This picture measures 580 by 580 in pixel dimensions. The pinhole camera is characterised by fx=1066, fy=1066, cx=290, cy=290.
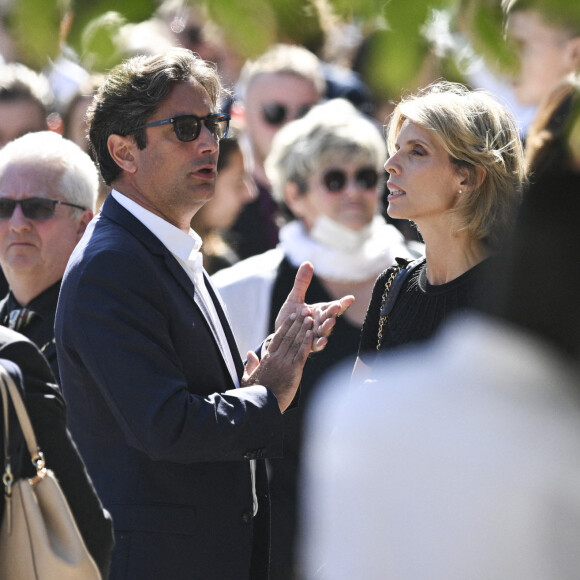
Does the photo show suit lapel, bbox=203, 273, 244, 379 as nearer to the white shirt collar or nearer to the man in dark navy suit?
the man in dark navy suit

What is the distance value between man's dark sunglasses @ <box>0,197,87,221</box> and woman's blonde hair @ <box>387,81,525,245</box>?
4.98 ft

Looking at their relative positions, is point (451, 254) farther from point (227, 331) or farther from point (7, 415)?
point (7, 415)

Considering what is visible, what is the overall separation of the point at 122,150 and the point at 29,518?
65.0 inches

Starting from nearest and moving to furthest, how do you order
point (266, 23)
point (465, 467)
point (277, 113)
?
point (465, 467) < point (266, 23) < point (277, 113)

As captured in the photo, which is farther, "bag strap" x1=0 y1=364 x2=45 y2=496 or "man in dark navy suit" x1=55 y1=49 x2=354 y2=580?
"man in dark navy suit" x1=55 y1=49 x2=354 y2=580

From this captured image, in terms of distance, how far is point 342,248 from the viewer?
5082mm

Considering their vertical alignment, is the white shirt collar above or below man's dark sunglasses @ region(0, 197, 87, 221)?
above

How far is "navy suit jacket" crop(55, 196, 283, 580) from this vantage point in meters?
3.06

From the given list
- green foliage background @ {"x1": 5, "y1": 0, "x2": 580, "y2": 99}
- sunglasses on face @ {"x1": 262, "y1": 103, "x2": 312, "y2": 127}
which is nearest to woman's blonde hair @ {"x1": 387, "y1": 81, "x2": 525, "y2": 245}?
green foliage background @ {"x1": 5, "y1": 0, "x2": 580, "y2": 99}

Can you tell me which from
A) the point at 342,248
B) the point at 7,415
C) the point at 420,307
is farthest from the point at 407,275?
the point at 7,415

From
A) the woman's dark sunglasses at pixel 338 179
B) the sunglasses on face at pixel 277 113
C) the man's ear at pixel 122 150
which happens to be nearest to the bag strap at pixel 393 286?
the man's ear at pixel 122 150

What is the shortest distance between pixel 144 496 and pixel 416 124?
5.20ft

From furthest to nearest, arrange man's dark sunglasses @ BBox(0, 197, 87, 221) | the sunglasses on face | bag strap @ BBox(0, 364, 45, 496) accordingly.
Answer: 1. the sunglasses on face
2. man's dark sunglasses @ BBox(0, 197, 87, 221)
3. bag strap @ BBox(0, 364, 45, 496)

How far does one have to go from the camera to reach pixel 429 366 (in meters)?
1.38
